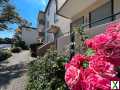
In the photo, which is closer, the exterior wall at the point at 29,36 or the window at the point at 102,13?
the window at the point at 102,13

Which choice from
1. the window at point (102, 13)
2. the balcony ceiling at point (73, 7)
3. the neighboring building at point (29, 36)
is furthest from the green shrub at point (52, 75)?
the neighboring building at point (29, 36)

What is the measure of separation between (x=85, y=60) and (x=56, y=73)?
17.7ft

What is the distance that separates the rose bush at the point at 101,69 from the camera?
236 cm

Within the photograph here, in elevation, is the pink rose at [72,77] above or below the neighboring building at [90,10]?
below

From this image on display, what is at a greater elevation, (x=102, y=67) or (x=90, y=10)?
(x=90, y=10)

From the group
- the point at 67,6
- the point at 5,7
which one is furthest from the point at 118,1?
the point at 5,7

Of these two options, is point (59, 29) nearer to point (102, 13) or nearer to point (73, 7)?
point (73, 7)

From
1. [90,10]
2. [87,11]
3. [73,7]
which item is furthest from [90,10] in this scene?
[73,7]

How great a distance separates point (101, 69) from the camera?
2.43 m

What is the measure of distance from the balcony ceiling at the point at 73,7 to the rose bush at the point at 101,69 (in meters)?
11.8

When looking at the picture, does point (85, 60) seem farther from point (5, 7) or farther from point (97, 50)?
point (5, 7)

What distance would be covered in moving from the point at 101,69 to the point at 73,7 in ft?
48.3

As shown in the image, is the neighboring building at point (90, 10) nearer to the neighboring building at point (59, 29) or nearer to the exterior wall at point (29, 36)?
the neighboring building at point (59, 29)

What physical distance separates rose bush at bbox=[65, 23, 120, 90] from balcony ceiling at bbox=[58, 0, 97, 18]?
11.8 m
